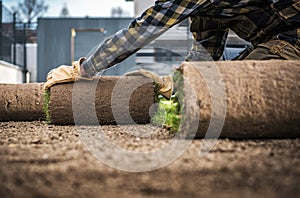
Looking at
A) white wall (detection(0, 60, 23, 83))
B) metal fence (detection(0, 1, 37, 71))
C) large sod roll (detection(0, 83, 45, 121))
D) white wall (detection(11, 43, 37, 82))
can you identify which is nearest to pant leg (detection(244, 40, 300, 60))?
large sod roll (detection(0, 83, 45, 121))

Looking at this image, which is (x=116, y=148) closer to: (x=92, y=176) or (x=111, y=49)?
(x=92, y=176)

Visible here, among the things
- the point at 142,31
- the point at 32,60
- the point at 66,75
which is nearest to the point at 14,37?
the point at 32,60

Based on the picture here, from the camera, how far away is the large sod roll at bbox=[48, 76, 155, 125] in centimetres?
172

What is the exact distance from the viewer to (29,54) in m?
6.59

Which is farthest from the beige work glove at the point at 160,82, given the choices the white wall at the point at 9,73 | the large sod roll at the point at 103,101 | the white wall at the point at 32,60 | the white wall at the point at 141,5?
the white wall at the point at 32,60

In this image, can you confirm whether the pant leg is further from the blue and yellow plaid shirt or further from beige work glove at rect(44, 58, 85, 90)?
beige work glove at rect(44, 58, 85, 90)

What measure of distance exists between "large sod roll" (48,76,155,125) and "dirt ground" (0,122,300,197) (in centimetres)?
75

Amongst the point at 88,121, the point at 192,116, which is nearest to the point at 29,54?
the point at 88,121

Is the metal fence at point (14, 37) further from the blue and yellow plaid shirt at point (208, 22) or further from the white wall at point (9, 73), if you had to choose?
the blue and yellow plaid shirt at point (208, 22)

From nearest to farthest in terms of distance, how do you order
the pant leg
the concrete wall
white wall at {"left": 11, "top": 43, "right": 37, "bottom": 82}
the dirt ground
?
the dirt ground, the pant leg, the concrete wall, white wall at {"left": 11, "top": 43, "right": 37, "bottom": 82}

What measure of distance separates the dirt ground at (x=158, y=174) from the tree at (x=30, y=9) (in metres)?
5.45

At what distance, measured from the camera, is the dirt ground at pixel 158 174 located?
57cm

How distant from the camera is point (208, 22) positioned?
72.3 inches

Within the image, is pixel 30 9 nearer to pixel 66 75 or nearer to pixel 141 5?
pixel 141 5
